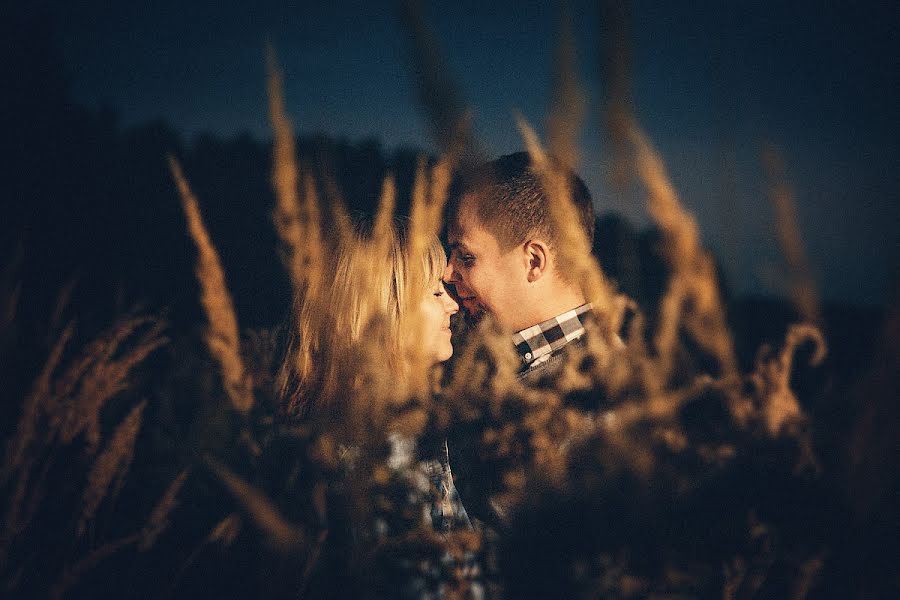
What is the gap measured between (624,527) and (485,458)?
1.28 feet

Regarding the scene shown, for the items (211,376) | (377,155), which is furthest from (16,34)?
(211,376)

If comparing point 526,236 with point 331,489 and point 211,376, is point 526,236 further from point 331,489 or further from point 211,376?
→ point 211,376

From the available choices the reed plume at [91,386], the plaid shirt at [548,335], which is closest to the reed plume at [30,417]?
the reed plume at [91,386]

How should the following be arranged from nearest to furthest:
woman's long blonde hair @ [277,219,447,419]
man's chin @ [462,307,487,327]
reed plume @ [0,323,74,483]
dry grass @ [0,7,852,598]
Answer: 1. dry grass @ [0,7,852,598]
2. reed plume @ [0,323,74,483]
3. woman's long blonde hair @ [277,219,447,419]
4. man's chin @ [462,307,487,327]

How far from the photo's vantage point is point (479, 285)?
271cm

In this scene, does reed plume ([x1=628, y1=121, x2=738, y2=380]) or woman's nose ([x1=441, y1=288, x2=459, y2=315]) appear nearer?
reed plume ([x1=628, y1=121, x2=738, y2=380])

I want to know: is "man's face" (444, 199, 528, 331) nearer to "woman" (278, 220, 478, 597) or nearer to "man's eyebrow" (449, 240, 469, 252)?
"man's eyebrow" (449, 240, 469, 252)

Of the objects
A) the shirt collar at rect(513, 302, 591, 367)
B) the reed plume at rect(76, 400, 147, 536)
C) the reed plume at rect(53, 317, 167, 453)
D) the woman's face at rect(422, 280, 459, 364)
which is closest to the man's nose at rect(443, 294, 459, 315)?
the woman's face at rect(422, 280, 459, 364)

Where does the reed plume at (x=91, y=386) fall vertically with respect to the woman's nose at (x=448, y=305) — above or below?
above

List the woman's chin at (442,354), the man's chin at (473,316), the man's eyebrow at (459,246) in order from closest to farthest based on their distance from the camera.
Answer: the woman's chin at (442,354) → the man's eyebrow at (459,246) → the man's chin at (473,316)

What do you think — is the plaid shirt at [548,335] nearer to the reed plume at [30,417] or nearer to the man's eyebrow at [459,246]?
the man's eyebrow at [459,246]

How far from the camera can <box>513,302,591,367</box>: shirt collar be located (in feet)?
8.38

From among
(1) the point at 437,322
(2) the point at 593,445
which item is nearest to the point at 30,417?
(1) the point at 437,322

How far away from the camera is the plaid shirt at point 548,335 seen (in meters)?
2.55
